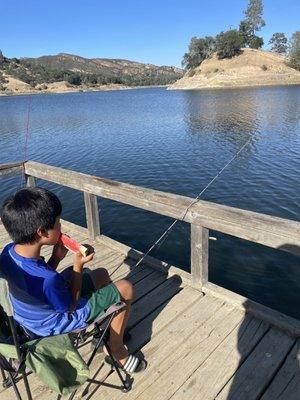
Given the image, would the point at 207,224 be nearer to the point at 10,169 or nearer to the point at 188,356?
the point at 188,356

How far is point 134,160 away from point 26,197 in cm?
1669

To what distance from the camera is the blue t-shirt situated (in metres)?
2.66

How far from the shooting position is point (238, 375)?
3.42 metres

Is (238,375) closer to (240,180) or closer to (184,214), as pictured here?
(184,214)

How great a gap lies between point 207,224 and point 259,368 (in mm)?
1570

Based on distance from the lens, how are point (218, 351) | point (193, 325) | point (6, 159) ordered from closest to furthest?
point (218, 351), point (193, 325), point (6, 159)

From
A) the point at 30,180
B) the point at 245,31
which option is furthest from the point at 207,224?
the point at 245,31

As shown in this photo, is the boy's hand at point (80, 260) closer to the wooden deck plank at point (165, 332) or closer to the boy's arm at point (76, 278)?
the boy's arm at point (76, 278)

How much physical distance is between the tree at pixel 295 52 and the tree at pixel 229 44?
16.5m

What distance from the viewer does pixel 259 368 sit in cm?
347

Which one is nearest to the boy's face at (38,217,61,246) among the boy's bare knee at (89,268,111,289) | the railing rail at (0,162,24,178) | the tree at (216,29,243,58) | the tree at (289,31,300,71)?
the boy's bare knee at (89,268,111,289)

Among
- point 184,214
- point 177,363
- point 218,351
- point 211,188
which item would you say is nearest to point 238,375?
point 218,351

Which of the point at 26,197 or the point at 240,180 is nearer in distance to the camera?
the point at 26,197

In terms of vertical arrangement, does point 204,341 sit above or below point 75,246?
below
